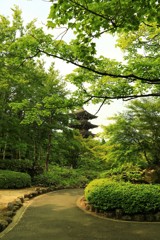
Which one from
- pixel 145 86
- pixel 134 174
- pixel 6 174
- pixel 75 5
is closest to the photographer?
pixel 75 5

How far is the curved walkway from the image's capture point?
7.54 meters

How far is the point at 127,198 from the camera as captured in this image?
10055 millimetres

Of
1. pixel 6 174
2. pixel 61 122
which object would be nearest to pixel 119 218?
pixel 6 174

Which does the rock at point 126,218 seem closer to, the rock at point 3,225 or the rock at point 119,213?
the rock at point 119,213

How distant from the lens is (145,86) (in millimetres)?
9188

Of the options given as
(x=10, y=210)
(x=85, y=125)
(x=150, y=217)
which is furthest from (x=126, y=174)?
(x=85, y=125)

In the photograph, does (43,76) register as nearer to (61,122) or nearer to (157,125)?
(61,122)

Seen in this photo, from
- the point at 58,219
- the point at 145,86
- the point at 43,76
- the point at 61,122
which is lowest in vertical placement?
the point at 58,219

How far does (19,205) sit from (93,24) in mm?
9661

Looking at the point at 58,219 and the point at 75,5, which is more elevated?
the point at 75,5

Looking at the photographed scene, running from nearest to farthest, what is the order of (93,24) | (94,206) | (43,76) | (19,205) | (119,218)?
1. (93,24)
2. (119,218)
3. (94,206)
4. (19,205)
5. (43,76)

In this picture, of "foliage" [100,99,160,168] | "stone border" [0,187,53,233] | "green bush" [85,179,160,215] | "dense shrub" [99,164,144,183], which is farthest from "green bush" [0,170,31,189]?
"green bush" [85,179,160,215]

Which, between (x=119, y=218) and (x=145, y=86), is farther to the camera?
(x=119, y=218)

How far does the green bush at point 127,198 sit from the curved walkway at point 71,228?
2.17 feet
